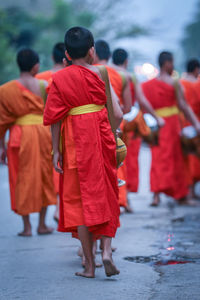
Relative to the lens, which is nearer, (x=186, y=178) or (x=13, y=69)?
(x=186, y=178)

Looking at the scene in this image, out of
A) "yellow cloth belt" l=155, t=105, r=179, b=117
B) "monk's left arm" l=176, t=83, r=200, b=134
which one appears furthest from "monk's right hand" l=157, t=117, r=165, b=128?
"yellow cloth belt" l=155, t=105, r=179, b=117

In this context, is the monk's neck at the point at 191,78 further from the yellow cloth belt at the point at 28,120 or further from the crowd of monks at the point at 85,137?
the yellow cloth belt at the point at 28,120

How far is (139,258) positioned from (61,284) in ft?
3.19

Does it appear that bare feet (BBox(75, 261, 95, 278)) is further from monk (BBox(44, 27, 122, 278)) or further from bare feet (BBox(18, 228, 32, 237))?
bare feet (BBox(18, 228, 32, 237))

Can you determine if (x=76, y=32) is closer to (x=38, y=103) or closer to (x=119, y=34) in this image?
(x=38, y=103)

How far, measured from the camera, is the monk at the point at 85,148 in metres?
4.48

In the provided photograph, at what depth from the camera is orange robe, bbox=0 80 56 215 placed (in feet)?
21.1

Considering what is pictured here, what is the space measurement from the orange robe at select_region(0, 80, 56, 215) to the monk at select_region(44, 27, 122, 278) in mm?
1889

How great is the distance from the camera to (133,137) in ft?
28.7

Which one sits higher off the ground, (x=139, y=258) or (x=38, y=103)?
(x=38, y=103)

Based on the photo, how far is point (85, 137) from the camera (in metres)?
4.50

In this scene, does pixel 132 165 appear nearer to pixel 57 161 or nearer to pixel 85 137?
pixel 57 161

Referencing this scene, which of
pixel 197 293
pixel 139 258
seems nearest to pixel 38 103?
pixel 139 258

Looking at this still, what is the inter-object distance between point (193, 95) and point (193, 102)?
102mm
